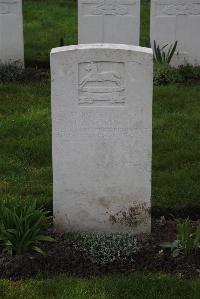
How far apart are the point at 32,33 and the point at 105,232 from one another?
341 inches

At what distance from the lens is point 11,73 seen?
388 inches

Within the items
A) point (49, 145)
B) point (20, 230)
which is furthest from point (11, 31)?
point (20, 230)

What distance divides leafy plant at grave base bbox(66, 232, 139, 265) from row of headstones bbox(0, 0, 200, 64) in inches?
235

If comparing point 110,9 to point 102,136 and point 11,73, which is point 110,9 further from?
point 102,136

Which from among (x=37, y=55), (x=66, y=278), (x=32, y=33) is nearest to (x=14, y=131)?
(x=66, y=278)

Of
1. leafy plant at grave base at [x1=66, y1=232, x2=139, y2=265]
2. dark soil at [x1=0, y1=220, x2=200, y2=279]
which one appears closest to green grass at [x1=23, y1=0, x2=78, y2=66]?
leafy plant at grave base at [x1=66, y1=232, x2=139, y2=265]

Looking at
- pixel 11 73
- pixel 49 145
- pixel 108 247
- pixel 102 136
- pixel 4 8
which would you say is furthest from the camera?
pixel 4 8

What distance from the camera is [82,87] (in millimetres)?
4973

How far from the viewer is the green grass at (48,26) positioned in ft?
38.7

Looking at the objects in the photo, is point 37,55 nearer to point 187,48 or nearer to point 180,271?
point 187,48

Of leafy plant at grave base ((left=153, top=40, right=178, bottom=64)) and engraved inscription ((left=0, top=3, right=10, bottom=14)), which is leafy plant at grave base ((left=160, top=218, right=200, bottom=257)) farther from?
engraved inscription ((left=0, top=3, right=10, bottom=14))

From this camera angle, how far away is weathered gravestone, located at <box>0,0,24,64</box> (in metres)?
10.3

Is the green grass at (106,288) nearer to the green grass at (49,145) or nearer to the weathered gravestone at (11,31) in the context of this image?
the green grass at (49,145)

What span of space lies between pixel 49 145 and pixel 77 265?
2.53 m
